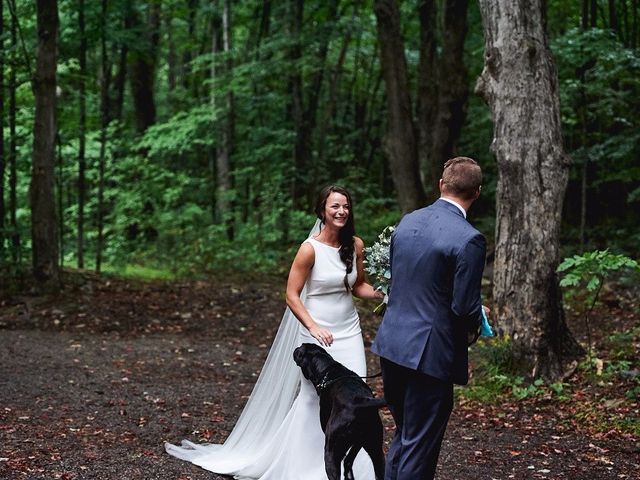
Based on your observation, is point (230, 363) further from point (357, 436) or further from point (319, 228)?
point (357, 436)

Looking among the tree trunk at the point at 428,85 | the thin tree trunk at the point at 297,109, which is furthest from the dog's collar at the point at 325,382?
the thin tree trunk at the point at 297,109

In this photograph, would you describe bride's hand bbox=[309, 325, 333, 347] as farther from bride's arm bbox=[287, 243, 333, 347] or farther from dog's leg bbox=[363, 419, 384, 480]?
dog's leg bbox=[363, 419, 384, 480]

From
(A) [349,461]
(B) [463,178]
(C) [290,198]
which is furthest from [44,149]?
(B) [463,178]

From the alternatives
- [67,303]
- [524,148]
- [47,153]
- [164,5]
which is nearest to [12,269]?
[67,303]

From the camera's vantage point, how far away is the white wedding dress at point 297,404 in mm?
5055

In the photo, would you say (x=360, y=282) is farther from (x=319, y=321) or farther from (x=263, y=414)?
(x=263, y=414)

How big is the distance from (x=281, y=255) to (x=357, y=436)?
43.9ft

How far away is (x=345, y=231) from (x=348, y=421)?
4.60ft

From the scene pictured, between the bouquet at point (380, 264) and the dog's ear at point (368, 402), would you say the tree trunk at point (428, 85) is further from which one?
the dog's ear at point (368, 402)

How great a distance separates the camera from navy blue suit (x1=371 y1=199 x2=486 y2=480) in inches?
141

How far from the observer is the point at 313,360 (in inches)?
188

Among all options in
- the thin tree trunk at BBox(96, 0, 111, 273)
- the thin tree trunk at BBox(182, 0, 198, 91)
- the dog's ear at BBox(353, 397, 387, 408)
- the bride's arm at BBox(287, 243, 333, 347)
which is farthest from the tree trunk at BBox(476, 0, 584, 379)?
the thin tree trunk at BBox(182, 0, 198, 91)

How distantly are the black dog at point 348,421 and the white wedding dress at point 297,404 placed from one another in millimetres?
508

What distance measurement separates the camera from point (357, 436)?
13.9 ft
